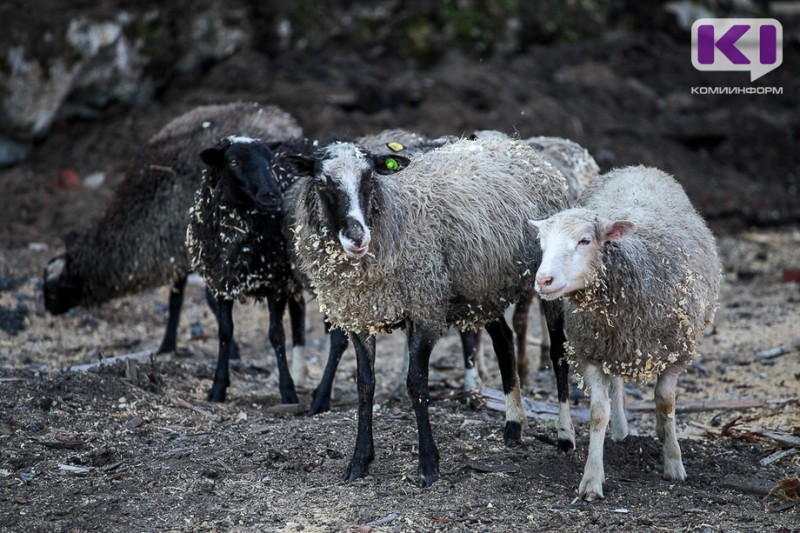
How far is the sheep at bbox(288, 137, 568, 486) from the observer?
630 centimetres

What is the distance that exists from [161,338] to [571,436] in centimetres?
591


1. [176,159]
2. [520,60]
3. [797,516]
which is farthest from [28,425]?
[520,60]

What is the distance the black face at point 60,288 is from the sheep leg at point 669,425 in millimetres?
6810

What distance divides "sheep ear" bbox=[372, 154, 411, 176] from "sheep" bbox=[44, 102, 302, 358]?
3591 mm

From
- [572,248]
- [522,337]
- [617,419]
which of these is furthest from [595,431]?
[522,337]

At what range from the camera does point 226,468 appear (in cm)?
666

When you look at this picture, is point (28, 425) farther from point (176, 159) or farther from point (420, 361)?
point (176, 159)

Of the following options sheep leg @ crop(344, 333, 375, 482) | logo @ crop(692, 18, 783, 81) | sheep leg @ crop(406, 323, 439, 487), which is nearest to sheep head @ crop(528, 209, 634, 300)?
sheep leg @ crop(406, 323, 439, 487)

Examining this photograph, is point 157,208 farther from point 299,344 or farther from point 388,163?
point 388,163

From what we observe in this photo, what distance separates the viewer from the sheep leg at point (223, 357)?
8586 mm

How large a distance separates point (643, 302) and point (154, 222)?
574 centimetres

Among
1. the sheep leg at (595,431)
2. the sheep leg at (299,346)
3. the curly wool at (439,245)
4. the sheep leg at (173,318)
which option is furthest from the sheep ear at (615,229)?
the sheep leg at (173,318)

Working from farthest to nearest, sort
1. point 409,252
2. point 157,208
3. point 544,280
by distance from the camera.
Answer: point 157,208, point 409,252, point 544,280

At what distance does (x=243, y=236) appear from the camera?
27.6ft
